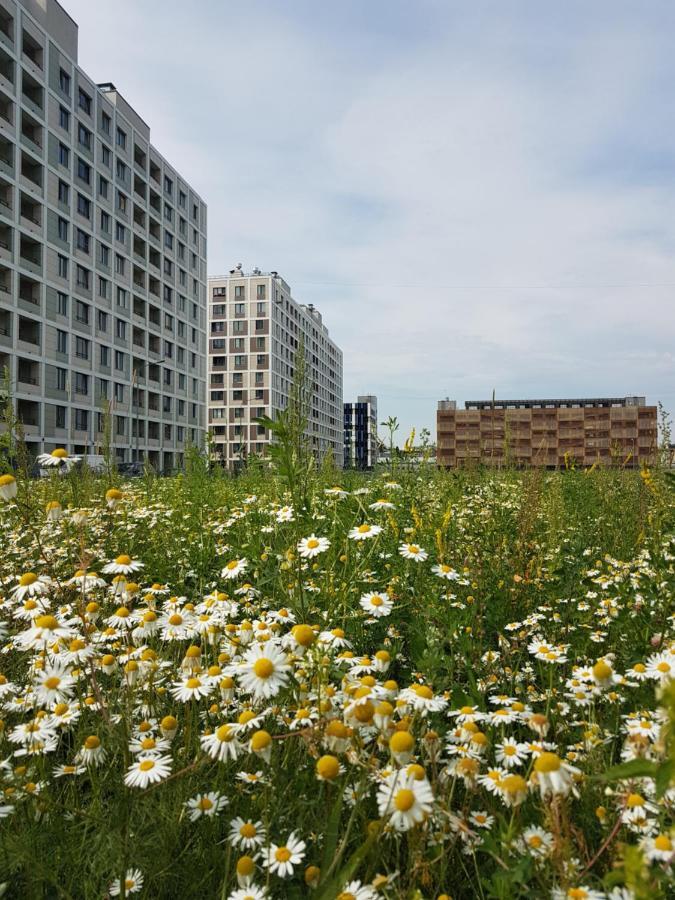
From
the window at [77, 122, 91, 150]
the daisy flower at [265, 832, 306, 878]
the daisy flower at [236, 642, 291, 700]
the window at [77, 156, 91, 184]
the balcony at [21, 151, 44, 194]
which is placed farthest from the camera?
the window at [77, 156, 91, 184]

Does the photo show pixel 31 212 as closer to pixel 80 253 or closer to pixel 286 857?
pixel 80 253

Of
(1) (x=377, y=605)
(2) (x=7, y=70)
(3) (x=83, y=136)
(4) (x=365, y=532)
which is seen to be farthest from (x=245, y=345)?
(1) (x=377, y=605)

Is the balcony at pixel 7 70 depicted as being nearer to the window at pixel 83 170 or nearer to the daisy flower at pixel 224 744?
the window at pixel 83 170

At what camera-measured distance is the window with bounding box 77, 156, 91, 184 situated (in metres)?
39.8

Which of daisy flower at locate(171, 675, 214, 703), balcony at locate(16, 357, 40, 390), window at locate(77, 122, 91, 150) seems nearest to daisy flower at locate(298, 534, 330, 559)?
daisy flower at locate(171, 675, 214, 703)

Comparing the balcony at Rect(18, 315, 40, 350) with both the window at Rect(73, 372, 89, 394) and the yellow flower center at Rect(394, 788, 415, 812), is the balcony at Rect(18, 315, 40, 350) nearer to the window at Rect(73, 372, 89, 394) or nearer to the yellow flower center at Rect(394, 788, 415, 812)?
the window at Rect(73, 372, 89, 394)

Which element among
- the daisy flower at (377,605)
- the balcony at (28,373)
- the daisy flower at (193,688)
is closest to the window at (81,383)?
the balcony at (28,373)

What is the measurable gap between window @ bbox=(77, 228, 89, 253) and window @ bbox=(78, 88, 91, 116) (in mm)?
8963

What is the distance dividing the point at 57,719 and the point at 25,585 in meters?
0.50

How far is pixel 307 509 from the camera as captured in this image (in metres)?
2.21

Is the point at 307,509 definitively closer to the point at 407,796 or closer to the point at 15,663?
the point at 407,796

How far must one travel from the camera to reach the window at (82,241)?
3994 cm

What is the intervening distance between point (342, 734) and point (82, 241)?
46.4 meters

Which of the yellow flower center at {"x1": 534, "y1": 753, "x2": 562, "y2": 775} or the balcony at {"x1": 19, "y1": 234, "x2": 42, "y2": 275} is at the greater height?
the balcony at {"x1": 19, "y1": 234, "x2": 42, "y2": 275}
